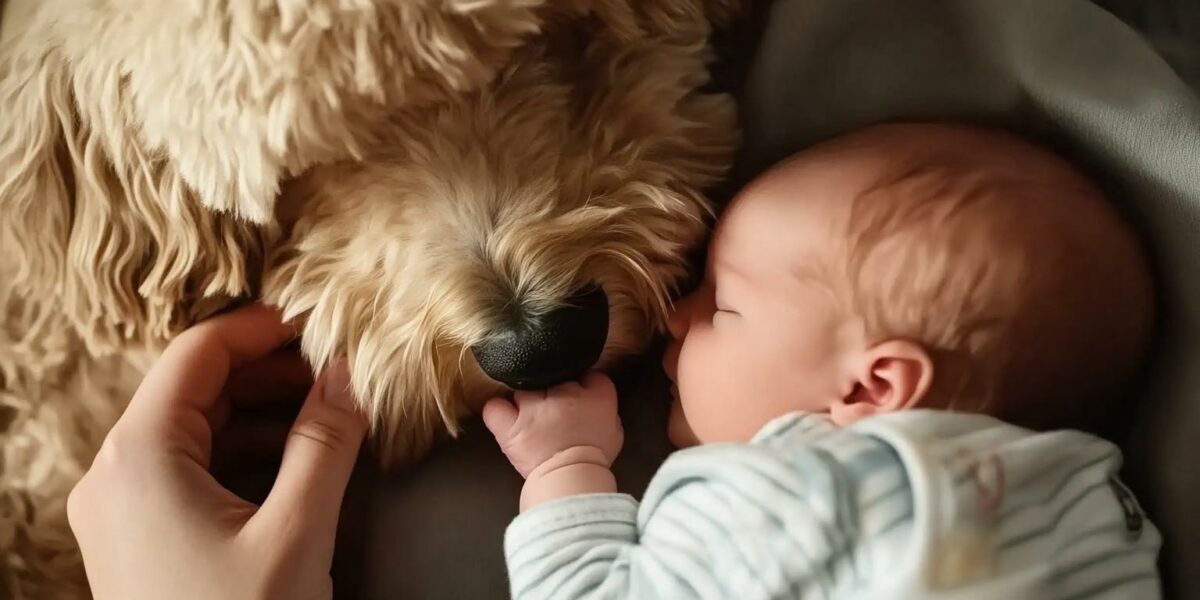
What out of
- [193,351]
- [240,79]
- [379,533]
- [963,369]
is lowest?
[379,533]

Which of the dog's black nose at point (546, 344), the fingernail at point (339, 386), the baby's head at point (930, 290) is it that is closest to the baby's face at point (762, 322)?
the baby's head at point (930, 290)

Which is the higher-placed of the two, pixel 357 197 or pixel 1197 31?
pixel 1197 31

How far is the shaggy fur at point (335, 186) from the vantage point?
0.81 meters

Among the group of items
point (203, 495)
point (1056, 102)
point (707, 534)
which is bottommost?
point (203, 495)

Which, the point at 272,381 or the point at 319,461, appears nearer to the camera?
the point at 319,461

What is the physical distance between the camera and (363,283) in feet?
3.01

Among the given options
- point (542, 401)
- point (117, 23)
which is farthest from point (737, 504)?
point (117, 23)

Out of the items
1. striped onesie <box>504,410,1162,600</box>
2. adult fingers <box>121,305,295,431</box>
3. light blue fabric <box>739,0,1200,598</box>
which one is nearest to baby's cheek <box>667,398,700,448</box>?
striped onesie <box>504,410,1162,600</box>

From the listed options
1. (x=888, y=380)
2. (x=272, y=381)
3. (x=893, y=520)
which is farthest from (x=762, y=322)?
(x=272, y=381)

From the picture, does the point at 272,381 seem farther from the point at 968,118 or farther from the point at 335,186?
the point at 968,118

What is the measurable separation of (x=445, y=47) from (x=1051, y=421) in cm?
55

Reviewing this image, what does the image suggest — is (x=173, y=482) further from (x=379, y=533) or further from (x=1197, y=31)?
(x=1197, y=31)

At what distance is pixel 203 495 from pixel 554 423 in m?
0.29

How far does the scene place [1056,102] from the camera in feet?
2.98
